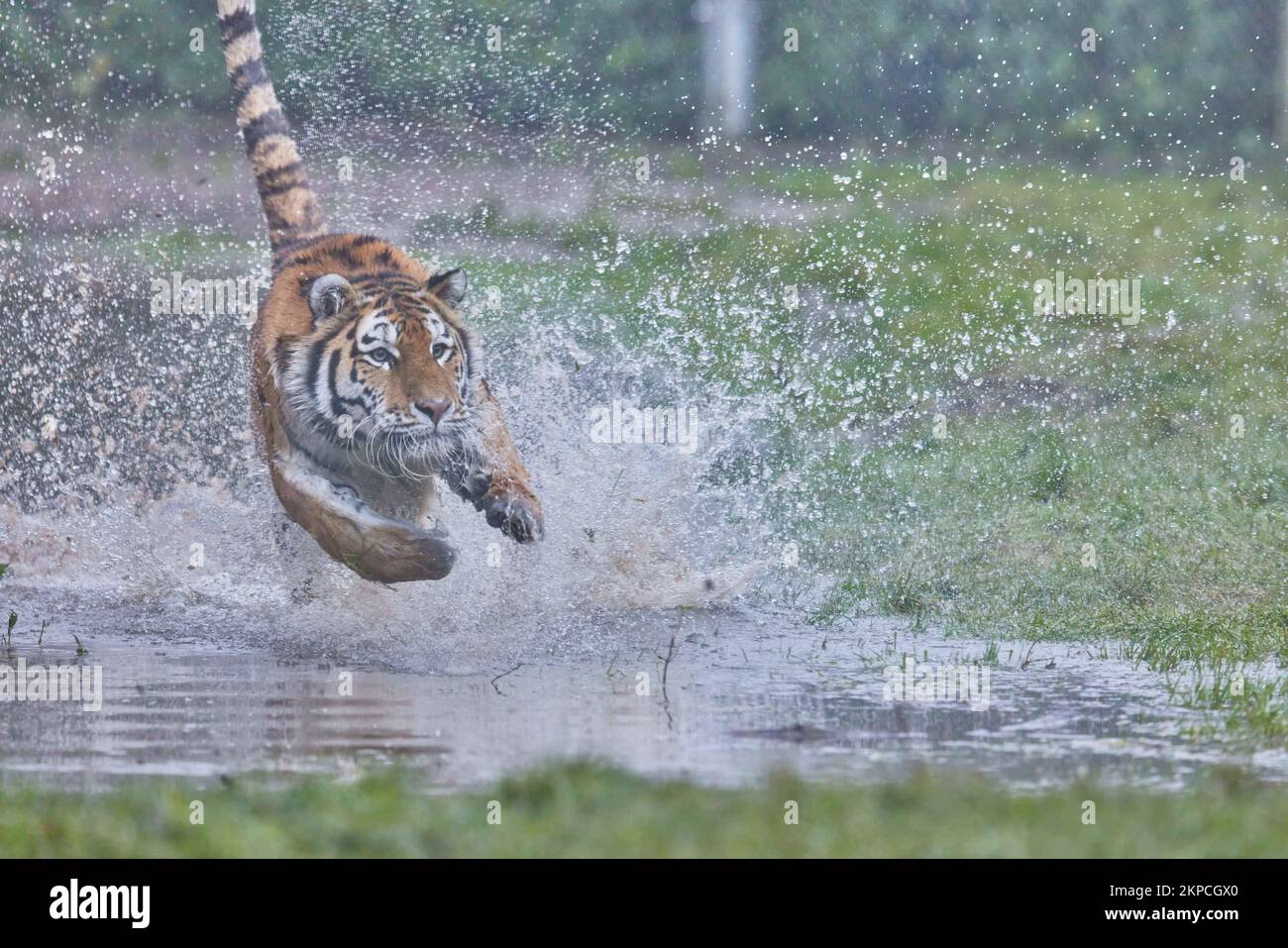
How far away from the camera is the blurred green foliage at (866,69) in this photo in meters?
13.6

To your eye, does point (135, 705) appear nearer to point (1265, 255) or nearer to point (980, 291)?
point (980, 291)

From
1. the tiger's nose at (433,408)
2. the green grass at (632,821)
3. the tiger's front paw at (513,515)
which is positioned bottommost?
the green grass at (632,821)

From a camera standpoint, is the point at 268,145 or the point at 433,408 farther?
the point at 268,145

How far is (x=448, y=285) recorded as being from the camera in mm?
7055

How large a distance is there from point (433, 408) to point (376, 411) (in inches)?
8.5

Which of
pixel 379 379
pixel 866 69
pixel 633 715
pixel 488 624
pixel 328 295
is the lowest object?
pixel 633 715

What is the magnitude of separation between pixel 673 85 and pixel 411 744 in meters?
9.62
